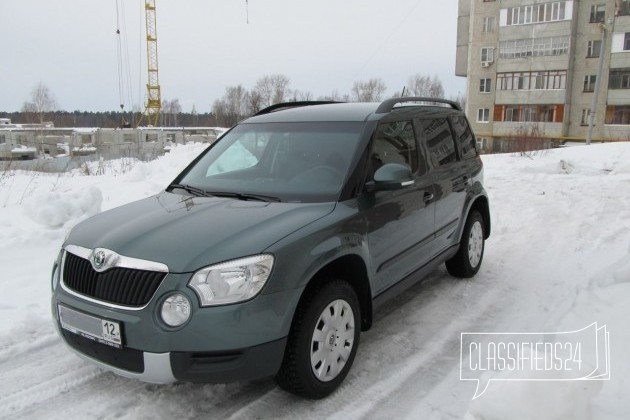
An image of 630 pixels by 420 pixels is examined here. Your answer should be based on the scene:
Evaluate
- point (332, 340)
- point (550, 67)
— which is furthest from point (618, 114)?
point (332, 340)

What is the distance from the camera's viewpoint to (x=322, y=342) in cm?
312

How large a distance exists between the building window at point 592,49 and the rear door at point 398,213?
2101 inches

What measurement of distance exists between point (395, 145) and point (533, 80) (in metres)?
52.9

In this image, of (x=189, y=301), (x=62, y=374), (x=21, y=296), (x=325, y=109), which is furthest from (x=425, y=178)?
(x=21, y=296)

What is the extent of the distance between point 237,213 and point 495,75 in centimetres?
5570

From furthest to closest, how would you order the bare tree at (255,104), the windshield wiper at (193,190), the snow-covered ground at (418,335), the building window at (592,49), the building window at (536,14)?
the building window at (592,49) < the building window at (536,14) < the bare tree at (255,104) < the windshield wiper at (193,190) < the snow-covered ground at (418,335)

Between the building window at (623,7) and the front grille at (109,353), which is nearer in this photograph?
the front grille at (109,353)

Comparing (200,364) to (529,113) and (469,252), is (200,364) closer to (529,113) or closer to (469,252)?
(469,252)

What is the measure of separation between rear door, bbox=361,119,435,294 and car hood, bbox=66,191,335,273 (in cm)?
49

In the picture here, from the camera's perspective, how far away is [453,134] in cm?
529

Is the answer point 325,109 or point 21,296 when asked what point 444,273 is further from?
point 21,296

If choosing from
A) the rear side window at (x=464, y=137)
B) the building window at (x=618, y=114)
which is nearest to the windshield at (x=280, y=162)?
the rear side window at (x=464, y=137)

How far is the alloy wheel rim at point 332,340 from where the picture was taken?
309cm
